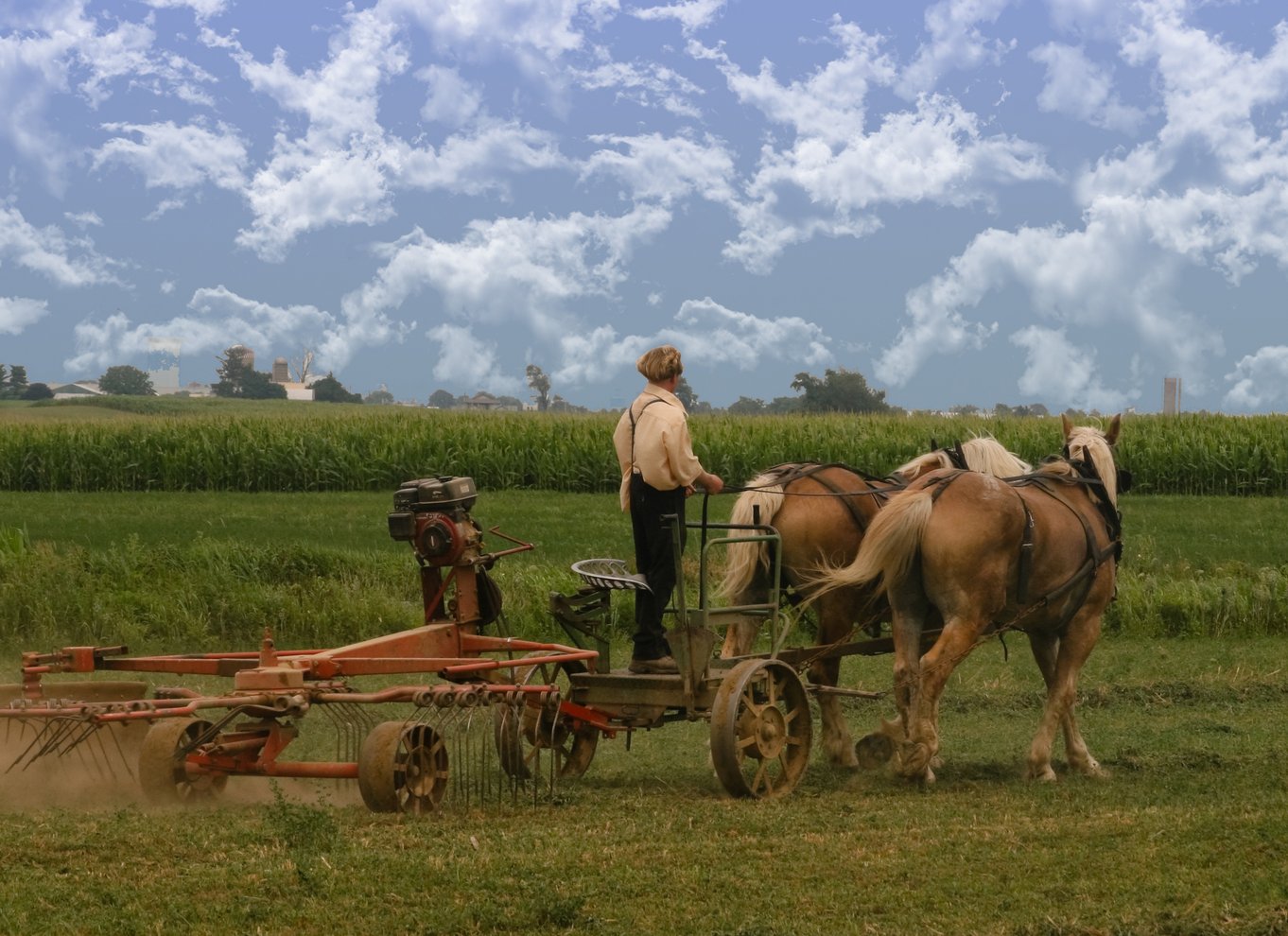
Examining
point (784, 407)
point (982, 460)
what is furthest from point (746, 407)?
point (982, 460)

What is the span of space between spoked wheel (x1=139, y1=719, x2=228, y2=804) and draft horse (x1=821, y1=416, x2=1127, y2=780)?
360 centimetres

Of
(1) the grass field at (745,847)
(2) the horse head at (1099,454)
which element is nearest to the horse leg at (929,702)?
(1) the grass field at (745,847)

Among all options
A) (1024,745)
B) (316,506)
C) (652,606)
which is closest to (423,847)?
(652,606)

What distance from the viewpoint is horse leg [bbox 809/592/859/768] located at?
973cm

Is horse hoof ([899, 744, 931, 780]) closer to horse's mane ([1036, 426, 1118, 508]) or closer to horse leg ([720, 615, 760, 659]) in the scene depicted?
horse leg ([720, 615, 760, 659])

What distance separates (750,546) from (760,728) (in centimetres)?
153

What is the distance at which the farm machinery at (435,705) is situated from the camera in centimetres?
717

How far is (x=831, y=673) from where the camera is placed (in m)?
10.2

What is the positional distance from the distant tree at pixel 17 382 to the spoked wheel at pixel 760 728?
80.3m

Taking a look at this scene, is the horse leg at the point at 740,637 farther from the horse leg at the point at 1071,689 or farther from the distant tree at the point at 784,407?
the distant tree at the point at 784,407

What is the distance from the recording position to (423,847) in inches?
252

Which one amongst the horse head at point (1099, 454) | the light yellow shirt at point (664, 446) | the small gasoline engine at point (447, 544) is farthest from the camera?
the horse head at point (1099, 454)

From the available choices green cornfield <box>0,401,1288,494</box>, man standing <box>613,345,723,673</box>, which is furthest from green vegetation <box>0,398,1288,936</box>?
green cornfield <box>0,401,1288,494</box>

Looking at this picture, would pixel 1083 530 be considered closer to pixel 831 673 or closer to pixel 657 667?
pixel 831 673
